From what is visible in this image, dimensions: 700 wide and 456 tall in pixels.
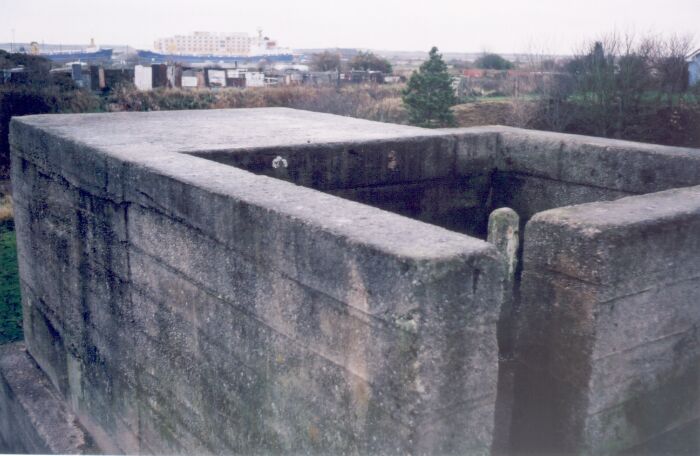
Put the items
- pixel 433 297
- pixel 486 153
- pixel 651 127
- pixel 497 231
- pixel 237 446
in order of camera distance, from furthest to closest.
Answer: pixel 651 127 → pixel 486 153 → pixel 497 231 → pixel 237 446 → pixel 433 297

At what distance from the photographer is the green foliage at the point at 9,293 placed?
9.99 meters

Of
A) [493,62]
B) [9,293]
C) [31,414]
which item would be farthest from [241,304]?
[493,62]

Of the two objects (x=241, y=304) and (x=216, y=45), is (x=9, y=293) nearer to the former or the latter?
(x=241, y=304)

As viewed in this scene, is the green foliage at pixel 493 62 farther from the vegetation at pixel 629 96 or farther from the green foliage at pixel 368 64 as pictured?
the vegetation at pixel 629 96

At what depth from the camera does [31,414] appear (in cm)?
538

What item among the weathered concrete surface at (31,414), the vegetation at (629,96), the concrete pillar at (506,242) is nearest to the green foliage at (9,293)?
the weathered concrete surface at (31,414)

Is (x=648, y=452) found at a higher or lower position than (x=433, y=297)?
lower

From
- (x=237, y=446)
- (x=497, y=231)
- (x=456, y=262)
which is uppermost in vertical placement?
(x=456, y=262)

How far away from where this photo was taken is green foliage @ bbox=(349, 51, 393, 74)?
168 feet

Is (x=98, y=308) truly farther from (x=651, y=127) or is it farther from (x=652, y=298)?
(x=651, y=127)

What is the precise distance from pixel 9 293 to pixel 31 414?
7.20m

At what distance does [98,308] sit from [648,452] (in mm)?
3272

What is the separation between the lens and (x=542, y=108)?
24.0 meters

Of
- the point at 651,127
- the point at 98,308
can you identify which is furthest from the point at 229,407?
the point at 651,127
